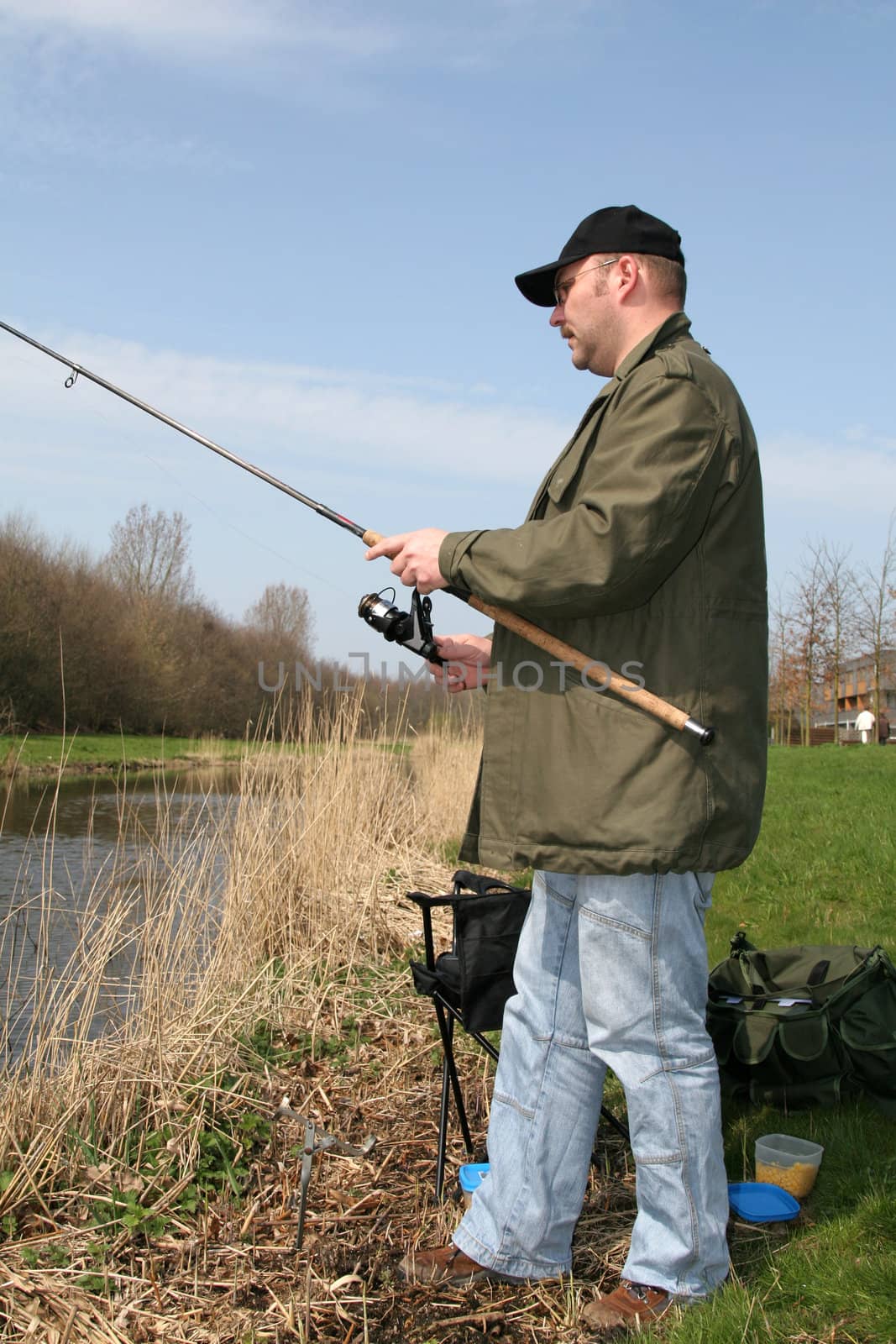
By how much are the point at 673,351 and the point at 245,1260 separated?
2130 mm

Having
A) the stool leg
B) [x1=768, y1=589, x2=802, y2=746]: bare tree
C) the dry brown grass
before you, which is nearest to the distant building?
[x1=768, y1=589, x2=802, y2=746]: bare tree

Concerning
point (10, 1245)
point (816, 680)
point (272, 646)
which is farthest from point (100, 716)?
point (10, 1245)

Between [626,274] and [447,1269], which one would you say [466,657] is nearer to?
[626,274]

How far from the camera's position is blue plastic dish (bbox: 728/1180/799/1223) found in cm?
248

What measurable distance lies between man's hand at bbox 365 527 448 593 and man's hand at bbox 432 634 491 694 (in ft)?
0.96

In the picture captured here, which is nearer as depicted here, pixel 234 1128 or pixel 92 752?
pixel 234 1128

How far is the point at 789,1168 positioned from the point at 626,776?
124 cm

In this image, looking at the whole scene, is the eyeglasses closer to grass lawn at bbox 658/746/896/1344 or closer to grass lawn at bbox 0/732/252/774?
grass lawn at bbox 658/746/896/1344

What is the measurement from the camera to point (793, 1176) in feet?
8.62

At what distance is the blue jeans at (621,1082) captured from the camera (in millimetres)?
2061

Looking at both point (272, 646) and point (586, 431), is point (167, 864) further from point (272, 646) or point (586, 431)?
point (272, 646)

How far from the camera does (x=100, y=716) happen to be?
78.6 ft

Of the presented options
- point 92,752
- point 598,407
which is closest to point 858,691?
point 92,752

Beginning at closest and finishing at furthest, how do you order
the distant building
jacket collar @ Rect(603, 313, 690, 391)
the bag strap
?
jacket collar @ Rect(603, 313, 690, 391) → the bag strap → the distant building
